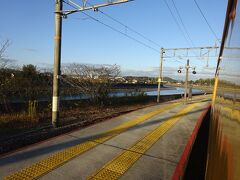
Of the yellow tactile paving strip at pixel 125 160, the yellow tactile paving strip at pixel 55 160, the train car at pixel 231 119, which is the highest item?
the train car at pixel 231 119

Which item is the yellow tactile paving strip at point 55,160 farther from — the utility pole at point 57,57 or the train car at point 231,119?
the train car at point 231,119

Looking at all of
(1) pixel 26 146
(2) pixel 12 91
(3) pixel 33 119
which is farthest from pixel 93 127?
(2) pixel 12 91

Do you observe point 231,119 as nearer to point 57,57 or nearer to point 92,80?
point 57,57

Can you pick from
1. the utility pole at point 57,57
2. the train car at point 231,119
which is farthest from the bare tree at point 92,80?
the train car at point 231,119

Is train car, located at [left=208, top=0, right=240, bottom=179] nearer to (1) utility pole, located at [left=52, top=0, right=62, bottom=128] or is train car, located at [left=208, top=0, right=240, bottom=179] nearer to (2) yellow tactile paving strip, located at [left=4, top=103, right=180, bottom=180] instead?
(2) yellow tactile paving strip, located at [left=4, top=103, right=180, bottom=180]

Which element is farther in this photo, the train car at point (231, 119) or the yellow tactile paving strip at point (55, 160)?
the yellow tactile paving strip at point (55, 160)

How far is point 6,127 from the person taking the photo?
9727 mm

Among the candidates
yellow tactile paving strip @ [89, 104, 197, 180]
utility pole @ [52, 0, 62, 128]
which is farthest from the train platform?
utility pole @ [52, 0, 62, 128]

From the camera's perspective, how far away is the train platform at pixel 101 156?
19.7 ft

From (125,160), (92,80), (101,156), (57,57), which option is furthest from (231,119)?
(92,80)

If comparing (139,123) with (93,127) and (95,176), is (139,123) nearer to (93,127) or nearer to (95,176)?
(93,127)

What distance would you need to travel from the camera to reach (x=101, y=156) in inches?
287

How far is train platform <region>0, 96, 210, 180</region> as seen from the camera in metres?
6.02

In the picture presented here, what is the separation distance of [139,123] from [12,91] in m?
7.34
